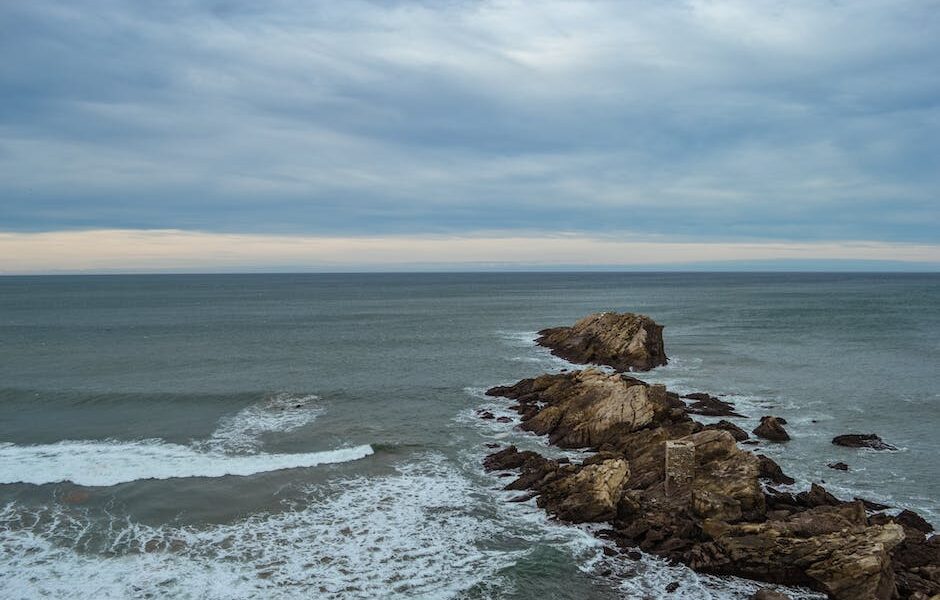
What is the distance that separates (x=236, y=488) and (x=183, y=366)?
34033 millimetres

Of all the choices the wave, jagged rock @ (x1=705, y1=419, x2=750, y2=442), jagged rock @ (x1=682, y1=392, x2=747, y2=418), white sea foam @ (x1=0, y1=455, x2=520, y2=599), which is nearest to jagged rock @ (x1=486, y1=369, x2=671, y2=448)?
jagged rock @ (x1=705, y1=419, x2=750, y2=442)

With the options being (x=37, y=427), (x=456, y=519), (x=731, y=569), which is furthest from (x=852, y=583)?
(x=37, y=427)

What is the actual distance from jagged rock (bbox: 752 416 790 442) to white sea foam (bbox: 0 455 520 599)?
1780 centimetres

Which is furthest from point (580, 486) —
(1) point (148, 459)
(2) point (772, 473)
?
(1) point (148, 459)

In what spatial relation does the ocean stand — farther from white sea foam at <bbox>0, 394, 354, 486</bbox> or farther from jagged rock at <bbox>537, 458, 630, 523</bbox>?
jagged rock at <bbox>537, 458, 630, 523</bbox>

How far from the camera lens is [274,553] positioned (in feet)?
68.0

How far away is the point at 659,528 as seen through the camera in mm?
21625

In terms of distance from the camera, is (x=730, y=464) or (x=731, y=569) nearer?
(x=731, y=569)

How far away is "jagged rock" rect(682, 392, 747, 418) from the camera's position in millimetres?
37688

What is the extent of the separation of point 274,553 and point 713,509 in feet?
50.5

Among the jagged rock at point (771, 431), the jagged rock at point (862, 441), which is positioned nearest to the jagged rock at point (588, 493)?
the jagged rock at point (771, 431)

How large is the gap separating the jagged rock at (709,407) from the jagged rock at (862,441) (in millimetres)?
6248

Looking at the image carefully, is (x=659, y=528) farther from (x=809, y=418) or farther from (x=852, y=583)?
(x=809, y=418)

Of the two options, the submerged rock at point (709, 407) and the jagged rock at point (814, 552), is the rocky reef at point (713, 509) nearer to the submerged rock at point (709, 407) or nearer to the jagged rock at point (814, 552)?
the jagged rock at point (814, 552)
